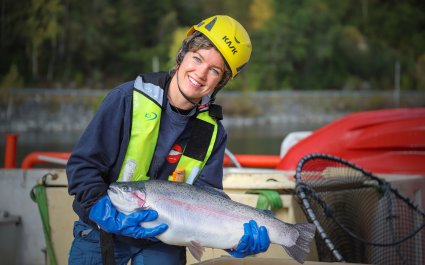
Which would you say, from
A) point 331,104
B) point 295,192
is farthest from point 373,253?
point 331,104

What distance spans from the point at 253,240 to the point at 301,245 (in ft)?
0.64

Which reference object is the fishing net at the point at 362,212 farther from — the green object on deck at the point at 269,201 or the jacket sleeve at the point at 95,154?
the jacket sleeve at the point at 95,154

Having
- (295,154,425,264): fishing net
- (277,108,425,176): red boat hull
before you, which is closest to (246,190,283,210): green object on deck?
(295,154,425,264): fishing net

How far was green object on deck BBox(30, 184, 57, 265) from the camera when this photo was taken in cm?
333

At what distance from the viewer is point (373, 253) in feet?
11.0

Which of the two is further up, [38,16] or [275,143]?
[38,16]

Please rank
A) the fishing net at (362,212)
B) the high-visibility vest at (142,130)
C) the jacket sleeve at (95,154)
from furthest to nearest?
the fishing net at (362,212) < the high-visibility vest at (142,130) < the jacket sleeve at (95,154)

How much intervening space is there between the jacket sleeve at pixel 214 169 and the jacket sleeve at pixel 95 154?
36 cm

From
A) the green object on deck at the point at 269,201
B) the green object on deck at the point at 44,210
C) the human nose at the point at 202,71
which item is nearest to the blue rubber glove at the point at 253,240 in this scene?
the human nose at the point at 202,71

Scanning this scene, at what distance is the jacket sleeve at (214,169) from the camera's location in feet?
7.99

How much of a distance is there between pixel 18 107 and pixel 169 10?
12556mm

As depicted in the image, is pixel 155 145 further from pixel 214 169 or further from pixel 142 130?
pixel 214 169

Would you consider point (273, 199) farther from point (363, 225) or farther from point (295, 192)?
point (363, 225)

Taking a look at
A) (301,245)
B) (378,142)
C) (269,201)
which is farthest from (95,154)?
(378,142)
